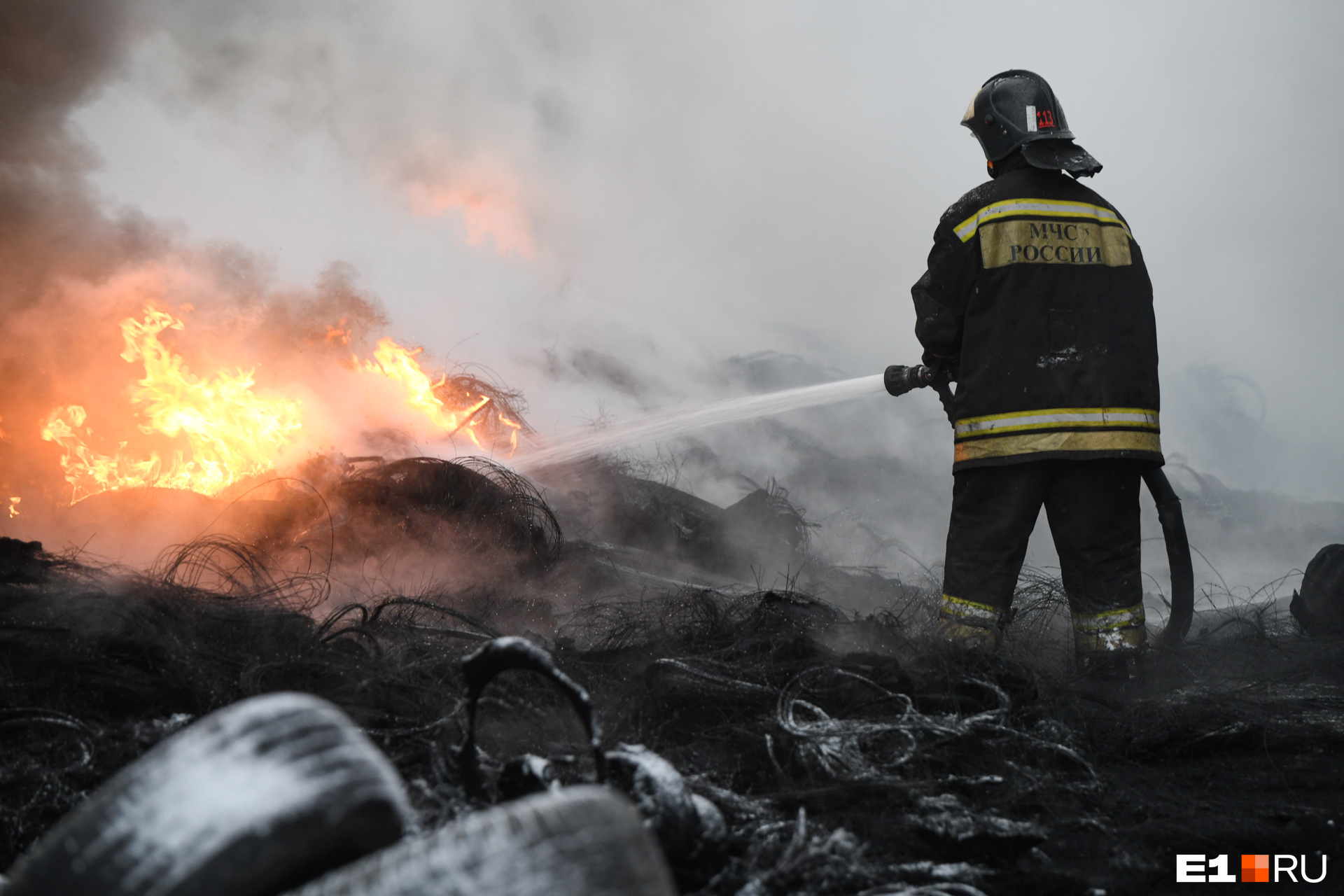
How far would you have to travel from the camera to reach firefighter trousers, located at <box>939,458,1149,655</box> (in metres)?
3.63

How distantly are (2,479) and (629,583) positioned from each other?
274 inches

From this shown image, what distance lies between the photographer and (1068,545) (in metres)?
3.78

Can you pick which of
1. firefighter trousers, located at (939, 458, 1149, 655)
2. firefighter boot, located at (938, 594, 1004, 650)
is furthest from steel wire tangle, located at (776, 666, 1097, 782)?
firefighter trousers, located at (939, 458, 1149, 655)

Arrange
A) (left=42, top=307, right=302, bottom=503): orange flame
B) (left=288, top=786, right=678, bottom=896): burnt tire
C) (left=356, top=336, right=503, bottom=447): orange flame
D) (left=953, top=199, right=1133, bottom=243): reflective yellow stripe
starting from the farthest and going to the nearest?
(left=356, top=336, right=503, bottom=447): orange flame, (left=42, top=307, right=302, bottom=503): orange flame, (left=953, top=199, right=1133, bottom=243): reflective yellow stripe, (left=288, top=786, right=678, bottom=896): burnt tire

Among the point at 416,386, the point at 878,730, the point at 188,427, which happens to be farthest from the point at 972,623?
the point at 188,427

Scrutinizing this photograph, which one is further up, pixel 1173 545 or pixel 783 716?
pixel 1173 545

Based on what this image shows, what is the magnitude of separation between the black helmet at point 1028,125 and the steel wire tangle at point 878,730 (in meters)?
2.68

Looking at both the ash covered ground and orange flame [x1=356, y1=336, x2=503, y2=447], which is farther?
orange flame [x1=356, y1=336, x2=503, y2=447]

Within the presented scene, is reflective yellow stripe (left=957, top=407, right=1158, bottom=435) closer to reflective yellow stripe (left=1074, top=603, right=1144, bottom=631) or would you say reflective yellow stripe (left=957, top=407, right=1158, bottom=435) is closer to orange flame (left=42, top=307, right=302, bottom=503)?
reflective yellow stripe (left=1074, top=603, right=1144, bottom=631)

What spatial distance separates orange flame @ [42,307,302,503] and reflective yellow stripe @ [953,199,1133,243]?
6.04m

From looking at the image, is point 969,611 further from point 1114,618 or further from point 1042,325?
point 1042,325

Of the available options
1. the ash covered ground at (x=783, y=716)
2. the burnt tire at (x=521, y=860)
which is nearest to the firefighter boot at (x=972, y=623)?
the ash covered ground at (x=783, y=716)

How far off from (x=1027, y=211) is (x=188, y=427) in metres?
7.19

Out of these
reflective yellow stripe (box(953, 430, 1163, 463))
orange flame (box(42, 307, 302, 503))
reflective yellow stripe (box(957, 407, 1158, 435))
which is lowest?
reflective yellow stripe (box(953, 430, 1163, 463))
